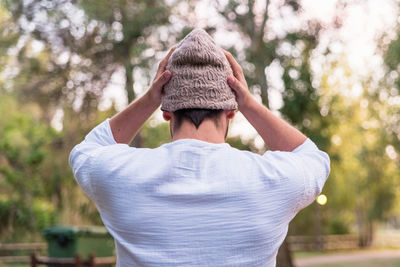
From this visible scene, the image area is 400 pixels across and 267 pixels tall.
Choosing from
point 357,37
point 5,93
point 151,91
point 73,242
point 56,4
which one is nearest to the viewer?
point 151,91

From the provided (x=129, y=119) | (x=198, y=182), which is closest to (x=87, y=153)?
(x=129, y=119)

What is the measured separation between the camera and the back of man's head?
5.05 ft

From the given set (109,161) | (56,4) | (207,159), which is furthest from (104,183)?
(56,4)

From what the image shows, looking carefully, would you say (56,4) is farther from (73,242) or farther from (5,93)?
(73,242)

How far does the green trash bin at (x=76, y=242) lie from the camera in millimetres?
13391

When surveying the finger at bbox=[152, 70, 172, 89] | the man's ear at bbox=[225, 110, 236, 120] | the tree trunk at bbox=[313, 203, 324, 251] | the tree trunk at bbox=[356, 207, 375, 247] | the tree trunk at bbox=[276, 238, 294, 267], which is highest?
the finger at bbox=[152, 70, 172, 89]

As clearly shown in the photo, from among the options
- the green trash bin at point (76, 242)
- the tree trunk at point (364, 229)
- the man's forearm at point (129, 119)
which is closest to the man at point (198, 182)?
the man's forearm at point (129, 119)

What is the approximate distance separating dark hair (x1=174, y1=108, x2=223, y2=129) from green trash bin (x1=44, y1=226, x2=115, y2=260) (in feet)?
40.4

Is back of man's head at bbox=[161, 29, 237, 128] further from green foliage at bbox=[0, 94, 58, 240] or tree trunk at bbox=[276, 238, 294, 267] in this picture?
green foliage at bbox=[0, 94, 58, 240]

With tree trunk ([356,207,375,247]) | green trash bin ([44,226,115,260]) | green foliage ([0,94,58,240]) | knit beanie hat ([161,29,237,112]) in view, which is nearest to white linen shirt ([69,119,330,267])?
knit beanie hat ([161,29,237,112])

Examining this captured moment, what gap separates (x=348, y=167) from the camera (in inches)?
1491

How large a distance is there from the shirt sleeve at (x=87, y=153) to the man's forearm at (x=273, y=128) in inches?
15.9

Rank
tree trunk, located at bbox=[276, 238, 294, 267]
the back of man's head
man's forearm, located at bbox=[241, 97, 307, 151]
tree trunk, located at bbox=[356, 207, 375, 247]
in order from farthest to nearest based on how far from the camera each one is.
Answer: tree trunk, located at bbox=[356, 207, 375, 247] < tree trunk, located at bbox=[276, 238, 294, 267] < man's forearm, located at bbox=[241, 97, 307, 151] < the back of man's head

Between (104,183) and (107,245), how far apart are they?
1298 cm
